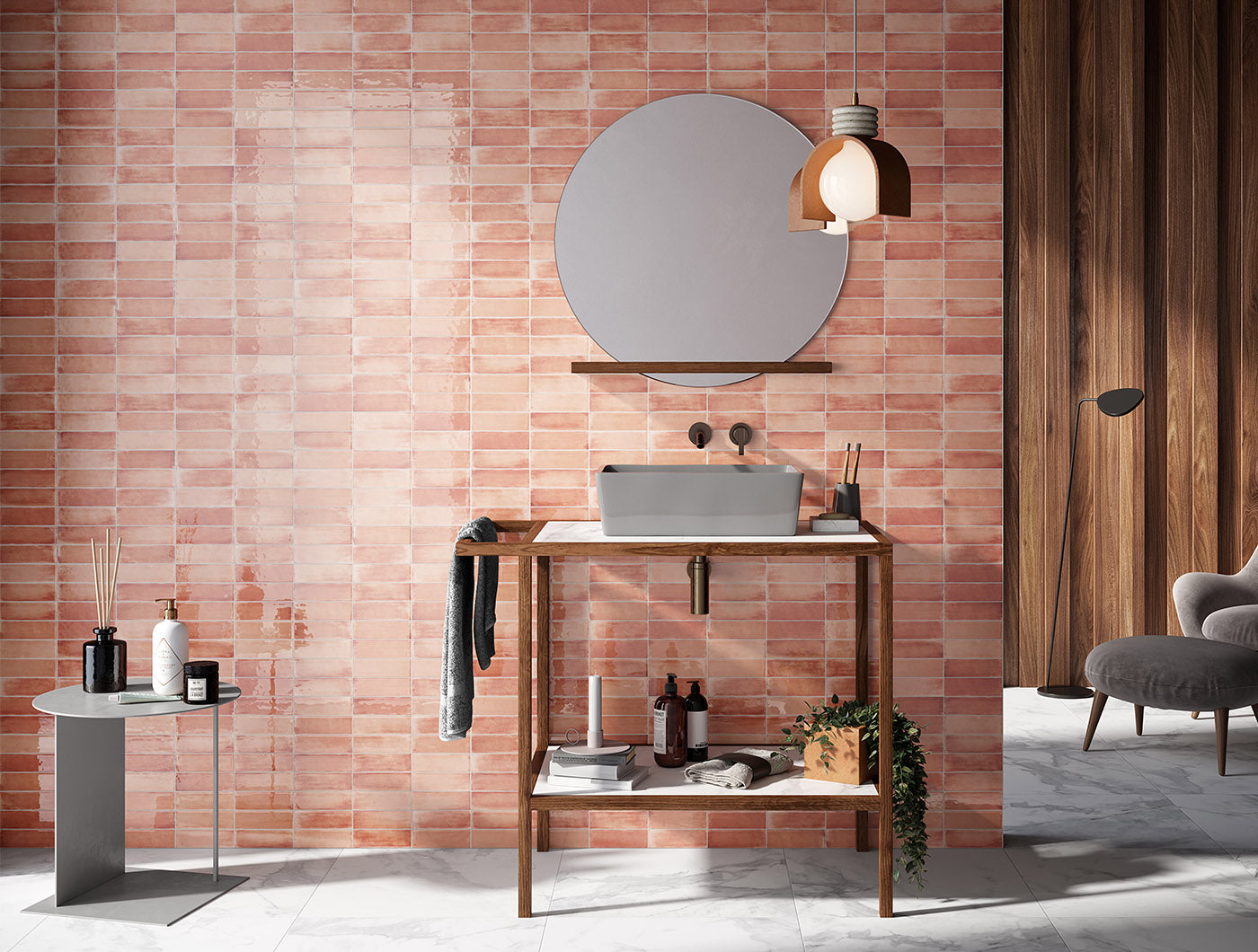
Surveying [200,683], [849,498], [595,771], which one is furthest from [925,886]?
[200,683]

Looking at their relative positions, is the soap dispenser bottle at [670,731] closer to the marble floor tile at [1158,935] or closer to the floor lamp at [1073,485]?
the marble floor tile at [1158,935]

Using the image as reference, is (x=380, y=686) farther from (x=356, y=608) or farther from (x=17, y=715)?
(x=17, y=715)

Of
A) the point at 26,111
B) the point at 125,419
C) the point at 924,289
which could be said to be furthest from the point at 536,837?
the point at 26,111

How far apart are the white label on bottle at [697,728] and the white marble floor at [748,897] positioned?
36 centimetres

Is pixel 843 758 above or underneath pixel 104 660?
underneath

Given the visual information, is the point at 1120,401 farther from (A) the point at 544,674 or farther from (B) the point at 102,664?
(B) the point at 102,664

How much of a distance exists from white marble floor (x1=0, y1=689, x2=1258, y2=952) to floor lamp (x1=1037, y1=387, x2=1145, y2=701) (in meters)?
1.34

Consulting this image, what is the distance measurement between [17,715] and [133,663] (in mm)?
376

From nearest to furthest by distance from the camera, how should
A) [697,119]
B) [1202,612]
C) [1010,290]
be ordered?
[697,119] < [1202,612] < [1010,290]

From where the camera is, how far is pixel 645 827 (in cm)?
314

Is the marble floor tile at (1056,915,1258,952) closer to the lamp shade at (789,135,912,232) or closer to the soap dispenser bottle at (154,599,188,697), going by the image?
the lamp shade at (789,135,912,232)

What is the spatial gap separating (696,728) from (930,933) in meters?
0.77

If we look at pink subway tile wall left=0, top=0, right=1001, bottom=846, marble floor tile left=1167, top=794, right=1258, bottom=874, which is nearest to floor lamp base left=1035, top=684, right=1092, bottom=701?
marble floor tile left=1167, top=794, right=1258, bottom=874

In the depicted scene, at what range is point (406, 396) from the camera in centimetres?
312
